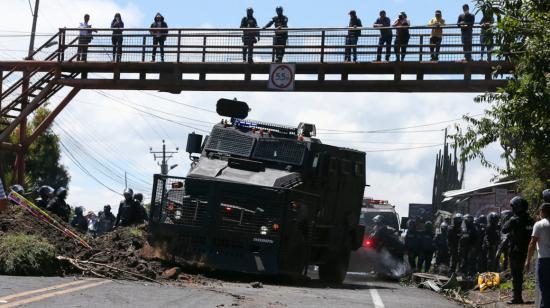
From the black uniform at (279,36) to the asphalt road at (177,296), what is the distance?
1126cm

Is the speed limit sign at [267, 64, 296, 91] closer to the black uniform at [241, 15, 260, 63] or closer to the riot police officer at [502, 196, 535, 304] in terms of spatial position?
the black uniform at [241, 15, 260, 63]

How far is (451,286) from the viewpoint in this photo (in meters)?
20.1

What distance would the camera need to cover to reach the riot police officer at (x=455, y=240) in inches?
1035

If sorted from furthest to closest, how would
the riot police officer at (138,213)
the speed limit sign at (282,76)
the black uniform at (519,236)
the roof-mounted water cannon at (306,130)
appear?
1. the speed limit sign at (282,76)
2. the riot police officer at (138,213)
3. the roof-mounted water cannon at (306,130)
4. the black uniform at (519,236)

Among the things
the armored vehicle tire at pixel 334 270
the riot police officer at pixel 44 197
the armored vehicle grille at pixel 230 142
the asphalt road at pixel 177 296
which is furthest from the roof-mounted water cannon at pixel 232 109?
the asphalt road at pixel 177 296

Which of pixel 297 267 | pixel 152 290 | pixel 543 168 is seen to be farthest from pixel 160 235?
pixel 543 168

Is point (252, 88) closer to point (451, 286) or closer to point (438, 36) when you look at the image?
point (438, 36)


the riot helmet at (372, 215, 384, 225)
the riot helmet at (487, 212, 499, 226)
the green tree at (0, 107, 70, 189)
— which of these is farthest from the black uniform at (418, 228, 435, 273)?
the green tree at (0, 107, 70, 189)

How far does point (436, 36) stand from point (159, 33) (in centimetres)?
775

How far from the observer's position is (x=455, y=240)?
26.4 meters

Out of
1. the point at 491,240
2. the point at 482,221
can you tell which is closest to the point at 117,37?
the point at 482,221

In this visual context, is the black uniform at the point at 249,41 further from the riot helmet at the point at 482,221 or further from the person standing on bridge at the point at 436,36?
the riot helmet at the point at 482,221

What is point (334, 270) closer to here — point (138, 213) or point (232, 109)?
point (232, 109)

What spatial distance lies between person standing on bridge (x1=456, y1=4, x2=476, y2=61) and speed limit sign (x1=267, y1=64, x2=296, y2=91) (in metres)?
4.54
